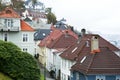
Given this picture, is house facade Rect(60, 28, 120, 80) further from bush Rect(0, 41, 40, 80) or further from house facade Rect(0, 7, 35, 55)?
bush Rect(0, 41, 40, 80)

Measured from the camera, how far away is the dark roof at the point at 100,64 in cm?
4762

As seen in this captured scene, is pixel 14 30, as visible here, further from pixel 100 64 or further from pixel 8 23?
pixel 100 64

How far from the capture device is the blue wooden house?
156ft

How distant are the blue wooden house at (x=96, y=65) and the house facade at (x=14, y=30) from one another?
1307 cm

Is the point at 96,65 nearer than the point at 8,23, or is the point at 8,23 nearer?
the point at 96,65

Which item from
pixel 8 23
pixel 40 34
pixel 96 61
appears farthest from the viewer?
pixel 40 34

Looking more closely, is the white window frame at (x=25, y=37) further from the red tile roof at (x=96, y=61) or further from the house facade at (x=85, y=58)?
the red tile roof at (x=96, y=61)

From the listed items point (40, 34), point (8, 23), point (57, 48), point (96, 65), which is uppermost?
point (8, 23)

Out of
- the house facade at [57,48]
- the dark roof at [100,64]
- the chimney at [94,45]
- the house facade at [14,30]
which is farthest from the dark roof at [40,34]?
the chimney at [94,45]

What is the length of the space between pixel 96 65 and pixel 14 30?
17974mm

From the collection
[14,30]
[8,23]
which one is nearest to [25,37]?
[14,30]

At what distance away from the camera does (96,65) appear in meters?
48.0

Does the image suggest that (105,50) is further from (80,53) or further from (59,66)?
(59,66)

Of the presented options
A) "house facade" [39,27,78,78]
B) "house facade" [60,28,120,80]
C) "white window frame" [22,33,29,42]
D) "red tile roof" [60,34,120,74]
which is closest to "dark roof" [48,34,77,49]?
"house facade" [39,27,78,78]
